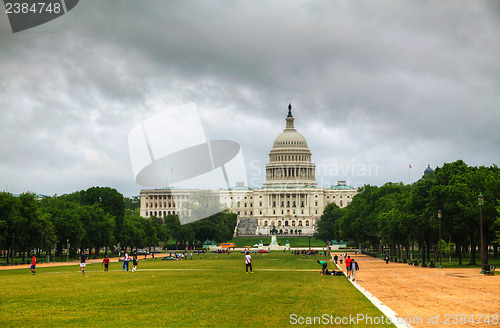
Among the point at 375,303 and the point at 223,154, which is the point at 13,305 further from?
the point at 223,154

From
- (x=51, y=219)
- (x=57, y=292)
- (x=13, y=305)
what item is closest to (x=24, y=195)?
(x=51, y=219)

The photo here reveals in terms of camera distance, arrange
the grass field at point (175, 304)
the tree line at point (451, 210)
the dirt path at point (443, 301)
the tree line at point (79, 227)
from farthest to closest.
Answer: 1. the tree line at point (79, 227)
2. the tree line at point (451, 210)
3. the grass field at point (175, 304)
4. the dirt path at point (443, 301)

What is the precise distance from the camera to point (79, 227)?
102250mm

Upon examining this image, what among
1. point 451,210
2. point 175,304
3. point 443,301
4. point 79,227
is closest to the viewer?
point 175,304

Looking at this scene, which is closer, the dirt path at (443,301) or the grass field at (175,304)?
the dirt path at (443,301)

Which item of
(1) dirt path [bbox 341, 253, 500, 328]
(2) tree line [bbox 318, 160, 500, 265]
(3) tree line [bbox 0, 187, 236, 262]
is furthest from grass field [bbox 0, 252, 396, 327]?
(3) tree line [bbox 0, 187, 236, 262]

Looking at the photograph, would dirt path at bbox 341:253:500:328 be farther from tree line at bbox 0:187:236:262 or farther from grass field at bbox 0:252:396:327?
tree line at bbox 0:187:236:262

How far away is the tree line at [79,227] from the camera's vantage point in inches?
3440

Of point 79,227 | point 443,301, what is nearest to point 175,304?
point 443,301

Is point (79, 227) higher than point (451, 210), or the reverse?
point (451, 210)

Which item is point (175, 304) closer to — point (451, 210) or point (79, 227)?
point (451, 210)

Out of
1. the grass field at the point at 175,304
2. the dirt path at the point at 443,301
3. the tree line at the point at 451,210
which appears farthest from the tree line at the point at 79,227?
the dirt path at the point at 443,301

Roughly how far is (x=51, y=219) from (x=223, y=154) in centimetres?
2881

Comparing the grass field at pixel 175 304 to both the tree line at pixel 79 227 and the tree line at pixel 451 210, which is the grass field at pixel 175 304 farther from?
the tree line at pixel 79 227
